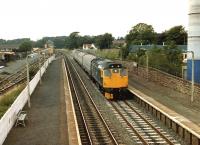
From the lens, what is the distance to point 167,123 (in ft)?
70.9

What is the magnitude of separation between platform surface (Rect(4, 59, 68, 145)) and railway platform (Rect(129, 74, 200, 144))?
5.77m

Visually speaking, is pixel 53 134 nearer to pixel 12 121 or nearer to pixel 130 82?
pixel 12 121

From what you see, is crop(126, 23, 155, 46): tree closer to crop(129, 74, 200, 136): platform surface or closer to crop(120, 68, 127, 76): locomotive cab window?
crop(129, 74, 200, 136): platform surface

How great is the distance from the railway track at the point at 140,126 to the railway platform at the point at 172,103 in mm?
878

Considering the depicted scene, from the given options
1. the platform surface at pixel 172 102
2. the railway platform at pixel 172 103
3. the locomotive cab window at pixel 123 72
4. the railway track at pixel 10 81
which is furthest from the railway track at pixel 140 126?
the railway track at pixel 10 81

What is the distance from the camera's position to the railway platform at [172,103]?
19614 mm

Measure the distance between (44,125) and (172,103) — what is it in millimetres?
9033

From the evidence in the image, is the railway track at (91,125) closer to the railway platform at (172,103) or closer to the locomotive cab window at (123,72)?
the locomotive cab window at (123,72)

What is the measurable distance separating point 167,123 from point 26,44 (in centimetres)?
11696

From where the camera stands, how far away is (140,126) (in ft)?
70.3

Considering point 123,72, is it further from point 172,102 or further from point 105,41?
point 105,41

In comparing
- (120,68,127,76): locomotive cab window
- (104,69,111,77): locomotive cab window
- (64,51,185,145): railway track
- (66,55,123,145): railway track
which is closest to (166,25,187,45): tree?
(120,68,127,76): locomotive cab window

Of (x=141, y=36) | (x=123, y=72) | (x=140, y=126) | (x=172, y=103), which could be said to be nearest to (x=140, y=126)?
(x=140, y=126)

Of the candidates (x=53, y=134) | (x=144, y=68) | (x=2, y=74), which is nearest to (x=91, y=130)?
(x=53, y=134)
